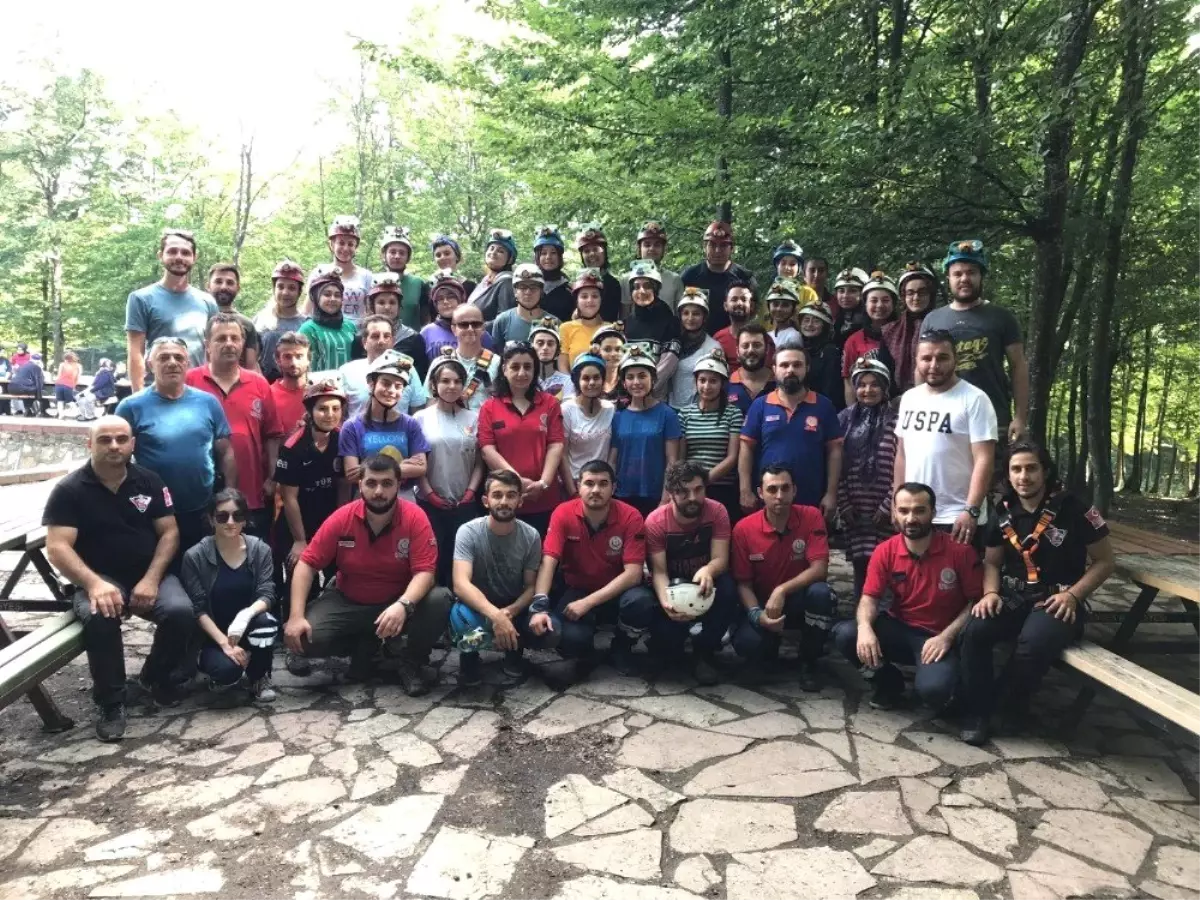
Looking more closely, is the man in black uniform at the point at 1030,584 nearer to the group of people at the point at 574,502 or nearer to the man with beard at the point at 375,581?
the group of people at the point at 574,502

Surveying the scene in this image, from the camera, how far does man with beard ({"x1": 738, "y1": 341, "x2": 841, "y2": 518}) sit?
5273 millimetres

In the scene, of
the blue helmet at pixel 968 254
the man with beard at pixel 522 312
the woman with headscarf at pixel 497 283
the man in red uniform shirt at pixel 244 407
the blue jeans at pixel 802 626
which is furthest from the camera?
the woman with headscarf at pixel 497 283

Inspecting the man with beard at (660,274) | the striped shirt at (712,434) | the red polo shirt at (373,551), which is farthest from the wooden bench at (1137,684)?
the man with beard at (660,274)

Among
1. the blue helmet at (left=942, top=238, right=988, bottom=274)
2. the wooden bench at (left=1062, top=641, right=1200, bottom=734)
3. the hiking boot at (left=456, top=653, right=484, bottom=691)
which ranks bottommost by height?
the hiking boot at (left=456, top=653, right=484, bottom=691)

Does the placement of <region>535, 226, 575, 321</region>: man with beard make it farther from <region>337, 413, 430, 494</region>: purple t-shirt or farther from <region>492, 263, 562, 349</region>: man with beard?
<region>337, 413, 430, 494</region>: purple t-shirt

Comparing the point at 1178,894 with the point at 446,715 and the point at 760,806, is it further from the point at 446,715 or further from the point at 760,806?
the point at 446,715

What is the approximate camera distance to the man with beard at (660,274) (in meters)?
6.96

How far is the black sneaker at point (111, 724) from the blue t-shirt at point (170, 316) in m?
2.51

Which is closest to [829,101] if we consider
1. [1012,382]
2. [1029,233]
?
[1029,233]

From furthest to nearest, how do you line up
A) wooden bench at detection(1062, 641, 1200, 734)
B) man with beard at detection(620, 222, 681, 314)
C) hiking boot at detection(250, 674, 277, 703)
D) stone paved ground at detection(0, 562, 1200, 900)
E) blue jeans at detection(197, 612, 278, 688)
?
1. man with beard at detection(620, 222, 681, 314)
2. hiking boot at detection(250, 674, 277, 703)
3. blue jeans at detection(197, 612, 278, 688)
4. wooden bench at detection(1062, 641, 1200, 734)
5. stone paved ground at detection(0, 562, 1200, 900)

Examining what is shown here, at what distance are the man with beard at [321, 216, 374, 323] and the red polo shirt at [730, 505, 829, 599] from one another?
12.8ft

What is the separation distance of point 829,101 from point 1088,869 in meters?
7.11

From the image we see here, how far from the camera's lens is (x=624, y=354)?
18.6ft

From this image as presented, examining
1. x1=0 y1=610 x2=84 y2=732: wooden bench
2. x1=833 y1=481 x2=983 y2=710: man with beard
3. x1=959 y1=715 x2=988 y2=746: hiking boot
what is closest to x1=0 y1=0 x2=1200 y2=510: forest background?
x1=833 y1=481 x2=983 y2=710: man with beard
